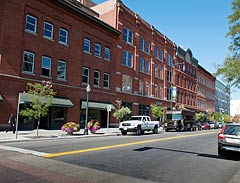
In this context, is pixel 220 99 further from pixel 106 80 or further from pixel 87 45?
pixel 87 45

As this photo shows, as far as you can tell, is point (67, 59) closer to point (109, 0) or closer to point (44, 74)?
point (44, 74)

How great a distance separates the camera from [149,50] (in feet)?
150

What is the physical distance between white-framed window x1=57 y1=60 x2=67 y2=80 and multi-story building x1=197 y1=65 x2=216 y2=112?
2014 inches

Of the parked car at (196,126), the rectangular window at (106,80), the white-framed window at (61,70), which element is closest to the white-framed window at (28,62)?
the white-framed window at (61,70)

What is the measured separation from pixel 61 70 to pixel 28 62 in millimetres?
4161

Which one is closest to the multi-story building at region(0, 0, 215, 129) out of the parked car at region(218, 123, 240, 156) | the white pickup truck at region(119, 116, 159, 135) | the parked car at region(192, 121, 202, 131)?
the white pickup truck at region(119, 116, 159, 135)

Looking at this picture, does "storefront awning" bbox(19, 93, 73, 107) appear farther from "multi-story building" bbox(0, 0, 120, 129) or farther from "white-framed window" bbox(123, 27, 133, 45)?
"white-framed window" bbox(123, 27, 133, 45)

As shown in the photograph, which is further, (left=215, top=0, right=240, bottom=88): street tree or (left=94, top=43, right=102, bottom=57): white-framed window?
(left=94, top=43, right=102, bottom=57): white-framed window

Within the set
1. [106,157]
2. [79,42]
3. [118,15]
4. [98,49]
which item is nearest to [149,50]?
[118,15]

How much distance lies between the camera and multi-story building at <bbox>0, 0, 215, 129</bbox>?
23.0m

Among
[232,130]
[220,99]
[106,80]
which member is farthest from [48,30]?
[220,99]

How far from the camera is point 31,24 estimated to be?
2502 cm

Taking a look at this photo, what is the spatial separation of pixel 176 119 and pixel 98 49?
13.5 meters

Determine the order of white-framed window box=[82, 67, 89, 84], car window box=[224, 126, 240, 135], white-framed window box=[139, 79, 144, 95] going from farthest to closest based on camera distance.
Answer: white-framed window box=[139, 79, 144, 95] < white-framed window box=[82, 67, 89, 84] < car window box=[224, 126, 240, 135]
